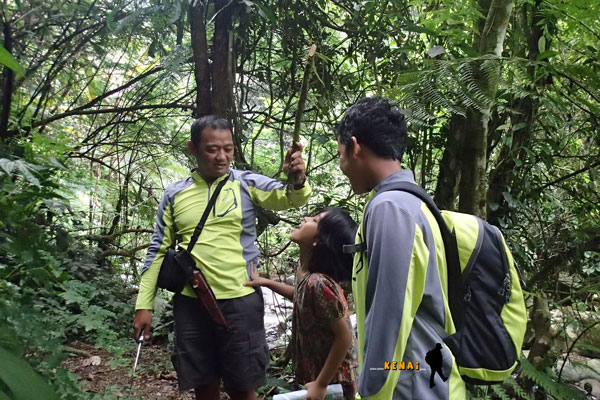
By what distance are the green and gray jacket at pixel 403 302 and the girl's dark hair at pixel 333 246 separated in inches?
31.7

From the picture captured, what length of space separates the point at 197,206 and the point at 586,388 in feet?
9.50

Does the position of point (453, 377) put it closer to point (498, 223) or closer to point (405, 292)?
point (405, 292)

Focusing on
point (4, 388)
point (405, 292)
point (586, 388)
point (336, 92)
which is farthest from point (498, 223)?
point (4, 388)

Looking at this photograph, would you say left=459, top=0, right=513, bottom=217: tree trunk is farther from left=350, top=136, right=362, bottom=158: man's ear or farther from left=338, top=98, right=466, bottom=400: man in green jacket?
left=338, top=98, right=466, bottom=400: man in green jacket

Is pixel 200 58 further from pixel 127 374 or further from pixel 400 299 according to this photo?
pixel 127 374

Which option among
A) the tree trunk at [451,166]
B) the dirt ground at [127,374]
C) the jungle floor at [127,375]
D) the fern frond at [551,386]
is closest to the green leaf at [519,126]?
the tree trunk at [451,166]

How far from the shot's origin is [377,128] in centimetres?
149

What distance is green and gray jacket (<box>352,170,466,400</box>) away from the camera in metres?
1.19

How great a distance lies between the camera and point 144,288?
8.29 ft

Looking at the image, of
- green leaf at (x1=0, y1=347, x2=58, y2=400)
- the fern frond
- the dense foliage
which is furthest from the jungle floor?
green leaf at (x1=0, y1=347, x2=58, y2=400)

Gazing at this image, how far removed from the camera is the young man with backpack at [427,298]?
1.20 meters

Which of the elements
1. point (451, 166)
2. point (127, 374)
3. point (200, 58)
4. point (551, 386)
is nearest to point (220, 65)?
point (200, 58)

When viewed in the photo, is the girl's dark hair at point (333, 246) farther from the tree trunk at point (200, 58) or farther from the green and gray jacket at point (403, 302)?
the tree trunk at point (200, 58)

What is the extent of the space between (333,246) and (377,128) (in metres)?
0.81
